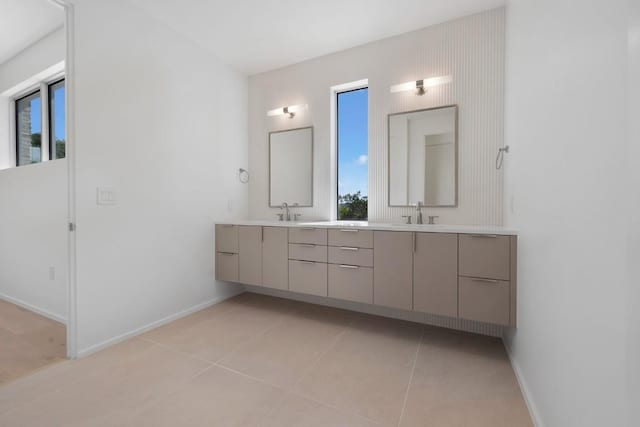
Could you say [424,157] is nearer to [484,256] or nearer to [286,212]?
[484,256]

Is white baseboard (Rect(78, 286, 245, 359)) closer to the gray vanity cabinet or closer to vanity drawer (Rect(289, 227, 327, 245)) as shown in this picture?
the gray vanity cabinet

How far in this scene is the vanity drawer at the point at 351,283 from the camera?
2.29 meters

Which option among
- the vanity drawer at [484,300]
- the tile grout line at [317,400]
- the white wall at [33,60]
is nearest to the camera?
the tile grout line at [317,400]

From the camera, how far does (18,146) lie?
3256 mm

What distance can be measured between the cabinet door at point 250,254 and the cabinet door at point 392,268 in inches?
49.1

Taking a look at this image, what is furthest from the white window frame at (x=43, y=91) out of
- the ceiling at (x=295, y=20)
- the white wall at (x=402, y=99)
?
the white wall at (x=402, y=99)

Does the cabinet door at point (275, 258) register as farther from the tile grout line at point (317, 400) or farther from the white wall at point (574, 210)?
the white wall at point (574, 210)

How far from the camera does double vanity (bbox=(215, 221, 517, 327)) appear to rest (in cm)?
185

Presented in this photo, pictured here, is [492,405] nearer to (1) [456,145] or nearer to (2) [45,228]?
(1) [456,145]

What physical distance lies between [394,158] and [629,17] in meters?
2.07

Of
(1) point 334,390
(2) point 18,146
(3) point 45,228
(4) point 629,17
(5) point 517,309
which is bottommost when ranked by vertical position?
(1) point 334,390

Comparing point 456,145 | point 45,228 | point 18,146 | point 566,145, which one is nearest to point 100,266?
point 45,228

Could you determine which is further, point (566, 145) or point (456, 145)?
point (456, 145)

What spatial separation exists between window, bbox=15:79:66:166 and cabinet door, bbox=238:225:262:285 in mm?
1994
